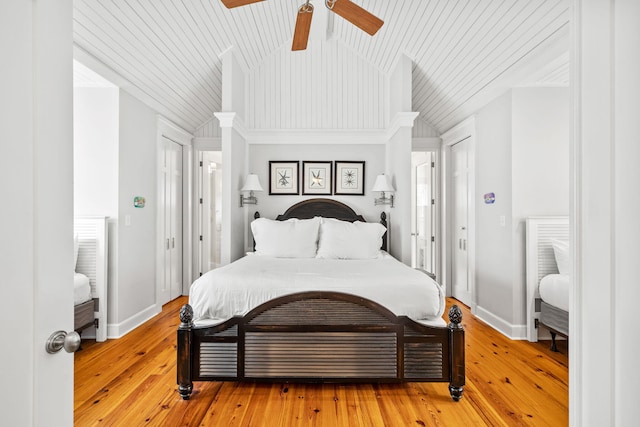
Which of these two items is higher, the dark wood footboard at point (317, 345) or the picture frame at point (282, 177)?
the picture frame at point (282, 177)

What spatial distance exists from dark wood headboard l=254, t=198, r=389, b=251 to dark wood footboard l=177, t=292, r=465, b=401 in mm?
2322

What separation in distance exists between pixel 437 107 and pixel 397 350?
3.27 metres

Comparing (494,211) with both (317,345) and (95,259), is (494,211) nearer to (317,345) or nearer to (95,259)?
(317,345)

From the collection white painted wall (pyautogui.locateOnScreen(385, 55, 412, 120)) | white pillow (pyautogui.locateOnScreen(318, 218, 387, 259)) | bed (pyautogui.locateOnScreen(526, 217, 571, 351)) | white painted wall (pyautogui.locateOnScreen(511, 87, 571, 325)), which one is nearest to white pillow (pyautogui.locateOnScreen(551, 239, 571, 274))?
bed (pyautogui.locateOnScreen(526, 217, 571, 351))

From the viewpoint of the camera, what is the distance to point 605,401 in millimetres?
702

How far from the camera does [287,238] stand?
3.54 meters

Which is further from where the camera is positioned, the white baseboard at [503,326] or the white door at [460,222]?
→ the white door at [460,222]

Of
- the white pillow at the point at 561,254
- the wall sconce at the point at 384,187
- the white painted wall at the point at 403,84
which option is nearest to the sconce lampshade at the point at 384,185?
the wall sconce at the point at 384,187

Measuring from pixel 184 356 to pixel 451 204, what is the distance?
3862mm

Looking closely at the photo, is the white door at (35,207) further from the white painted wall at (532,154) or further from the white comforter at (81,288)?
the white painted wall at (532,154)

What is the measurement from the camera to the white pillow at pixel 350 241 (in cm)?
343

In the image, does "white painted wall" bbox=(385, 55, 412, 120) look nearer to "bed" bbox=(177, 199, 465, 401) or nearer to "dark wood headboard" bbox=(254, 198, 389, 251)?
"dark wood headboard" bbox=(254, 198, 389, 251)

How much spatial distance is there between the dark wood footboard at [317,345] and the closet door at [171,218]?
2.30 meters

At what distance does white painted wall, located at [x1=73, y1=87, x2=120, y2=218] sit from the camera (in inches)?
125
